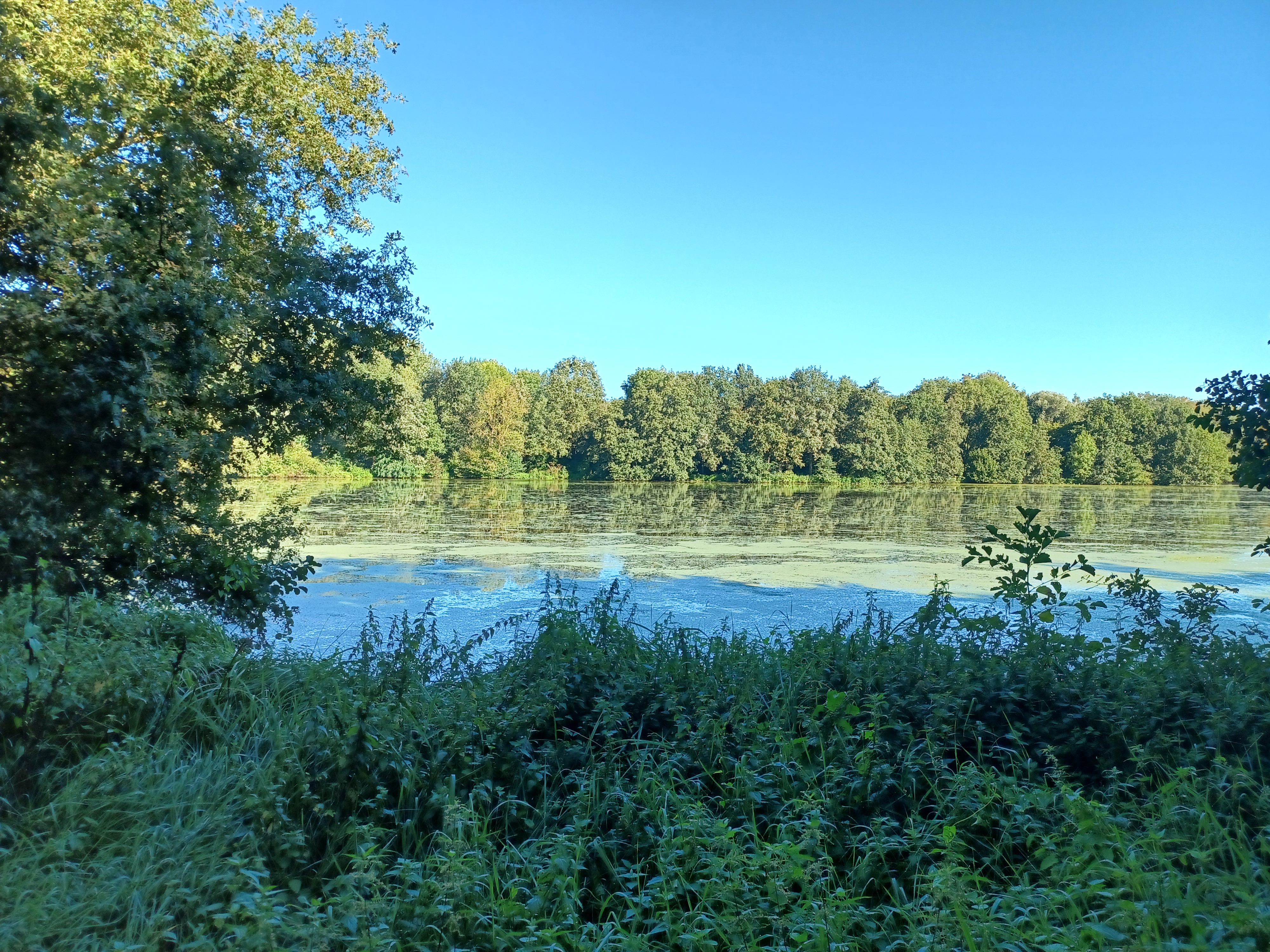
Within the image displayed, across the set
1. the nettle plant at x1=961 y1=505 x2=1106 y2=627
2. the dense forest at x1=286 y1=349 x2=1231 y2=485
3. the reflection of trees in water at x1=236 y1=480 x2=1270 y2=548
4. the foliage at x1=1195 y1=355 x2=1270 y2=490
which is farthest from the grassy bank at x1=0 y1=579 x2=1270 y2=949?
the dense forest at x1=286 y1=349 x2=1231 y2=485

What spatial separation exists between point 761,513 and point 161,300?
871 inches

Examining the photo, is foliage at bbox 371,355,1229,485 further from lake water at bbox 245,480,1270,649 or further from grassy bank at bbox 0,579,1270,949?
grassy bank at bbox 0,579,1270,949

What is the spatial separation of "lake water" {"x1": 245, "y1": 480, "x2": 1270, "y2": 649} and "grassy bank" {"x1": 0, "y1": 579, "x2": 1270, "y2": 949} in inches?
132

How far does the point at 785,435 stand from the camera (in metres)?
54.5

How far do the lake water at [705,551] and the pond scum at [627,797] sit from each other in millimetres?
3390

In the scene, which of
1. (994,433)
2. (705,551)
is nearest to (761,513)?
(705,551)

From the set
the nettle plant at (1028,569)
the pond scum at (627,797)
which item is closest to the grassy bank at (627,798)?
the pond scum at (627,797)

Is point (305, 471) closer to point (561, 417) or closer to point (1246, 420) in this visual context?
point (561, 417)

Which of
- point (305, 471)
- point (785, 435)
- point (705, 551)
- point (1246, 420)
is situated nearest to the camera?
point (1246, 420)

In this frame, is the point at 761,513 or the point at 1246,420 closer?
the point at 1246,420

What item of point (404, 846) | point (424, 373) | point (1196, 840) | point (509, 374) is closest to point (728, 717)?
point (404, 846)

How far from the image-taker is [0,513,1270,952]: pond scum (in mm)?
2189

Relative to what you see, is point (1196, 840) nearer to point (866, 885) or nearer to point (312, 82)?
point (866, 885)

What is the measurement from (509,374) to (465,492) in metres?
38.3
